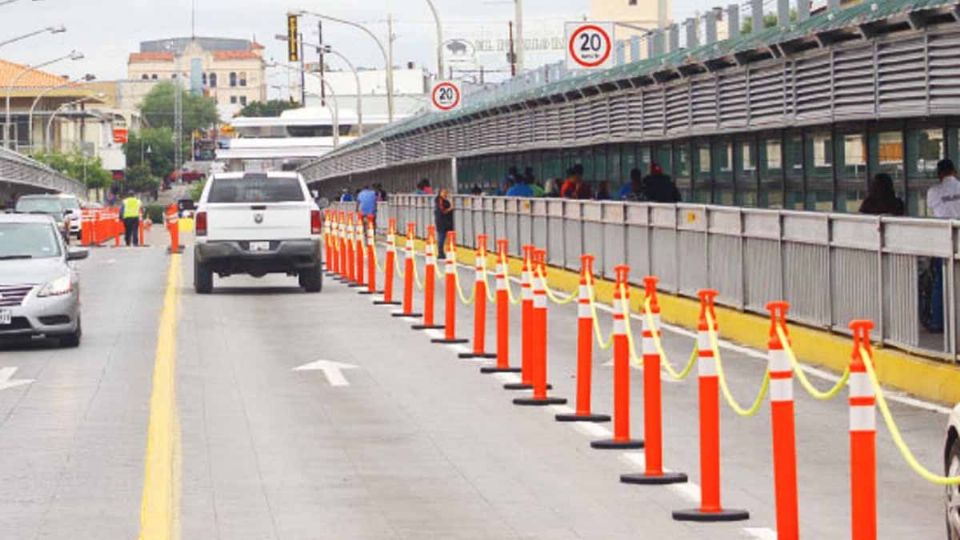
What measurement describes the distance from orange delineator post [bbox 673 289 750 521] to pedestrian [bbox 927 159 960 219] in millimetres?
11260

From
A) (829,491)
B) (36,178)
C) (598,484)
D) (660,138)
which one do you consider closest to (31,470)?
(598,484)

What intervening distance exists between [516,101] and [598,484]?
39517mm

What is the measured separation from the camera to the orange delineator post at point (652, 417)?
1424cm

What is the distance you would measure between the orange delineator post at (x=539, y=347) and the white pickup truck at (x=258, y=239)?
18.7 metres

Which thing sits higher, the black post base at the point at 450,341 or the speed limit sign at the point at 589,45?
the speed limit sign at the point at 589,45

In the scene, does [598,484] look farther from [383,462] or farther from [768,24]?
[768,24]

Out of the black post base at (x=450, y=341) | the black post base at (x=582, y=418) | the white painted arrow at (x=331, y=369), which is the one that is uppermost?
the black post base at (x=582, y=418)

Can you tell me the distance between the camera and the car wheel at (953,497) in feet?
35.5

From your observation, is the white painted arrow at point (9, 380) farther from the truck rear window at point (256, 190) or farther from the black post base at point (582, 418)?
the truck rear window at point (256, 190)

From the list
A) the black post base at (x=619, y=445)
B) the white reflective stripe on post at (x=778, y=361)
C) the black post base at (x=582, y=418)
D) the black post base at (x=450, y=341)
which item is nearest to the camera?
the white reflective stripe on post at (x=778, y=361)

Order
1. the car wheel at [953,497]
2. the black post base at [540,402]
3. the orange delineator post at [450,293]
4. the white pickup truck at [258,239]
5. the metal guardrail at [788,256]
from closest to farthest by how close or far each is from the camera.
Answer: the car wheel at [953,497]
the black post base at [540,402]
the metal guardrail at [788,256]
the orange delineator post at [450,293]
the white pickup truck at [258,239]

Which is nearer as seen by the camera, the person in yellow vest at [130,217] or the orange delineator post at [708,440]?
the orange delineator post at [708,440]

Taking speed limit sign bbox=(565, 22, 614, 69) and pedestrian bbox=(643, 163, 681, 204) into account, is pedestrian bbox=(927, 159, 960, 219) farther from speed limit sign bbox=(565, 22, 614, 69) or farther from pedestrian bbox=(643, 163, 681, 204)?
speed limit sign bbox=(565, 22, 614, 69)

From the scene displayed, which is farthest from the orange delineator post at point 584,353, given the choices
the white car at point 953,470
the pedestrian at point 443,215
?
the pedestrian at point 443,215
